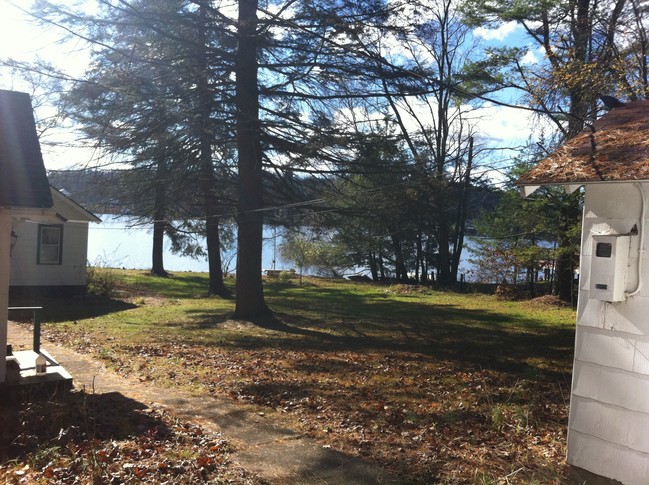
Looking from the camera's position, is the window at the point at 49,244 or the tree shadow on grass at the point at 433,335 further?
the window at the point at 49,244

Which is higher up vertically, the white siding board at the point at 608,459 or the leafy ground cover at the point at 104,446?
the white siding board at the point at 608,459

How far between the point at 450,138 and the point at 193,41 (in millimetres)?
23813

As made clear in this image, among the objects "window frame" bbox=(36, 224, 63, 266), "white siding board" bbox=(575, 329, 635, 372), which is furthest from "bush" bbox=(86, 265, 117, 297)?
"white siding board" bbox=(575, 329, 635, 372)

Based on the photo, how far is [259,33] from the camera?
578 inches

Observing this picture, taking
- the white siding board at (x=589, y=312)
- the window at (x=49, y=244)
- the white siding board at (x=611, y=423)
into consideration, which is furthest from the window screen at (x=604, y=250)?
the window at (x=49, y=244)

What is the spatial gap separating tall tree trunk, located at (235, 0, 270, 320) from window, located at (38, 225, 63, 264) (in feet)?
27.0

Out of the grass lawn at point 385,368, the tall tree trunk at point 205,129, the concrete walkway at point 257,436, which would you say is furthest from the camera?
the tall tree trunk at point 205,129

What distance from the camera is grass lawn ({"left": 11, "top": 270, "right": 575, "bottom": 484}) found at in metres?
5.98

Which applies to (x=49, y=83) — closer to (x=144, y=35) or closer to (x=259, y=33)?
(x=144, y=35)

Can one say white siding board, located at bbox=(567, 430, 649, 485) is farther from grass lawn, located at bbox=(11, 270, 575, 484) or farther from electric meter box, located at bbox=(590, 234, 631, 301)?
electric meter box, located at bbox=(590, 234, 631, 301)

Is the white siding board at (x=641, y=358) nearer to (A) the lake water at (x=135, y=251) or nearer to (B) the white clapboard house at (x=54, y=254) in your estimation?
Answer: (A) the lake water at (x=135, y=251)

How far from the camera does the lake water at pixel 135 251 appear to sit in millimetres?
20734

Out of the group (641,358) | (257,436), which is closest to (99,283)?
(257,436)

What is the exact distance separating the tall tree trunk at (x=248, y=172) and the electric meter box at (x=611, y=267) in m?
10.9
